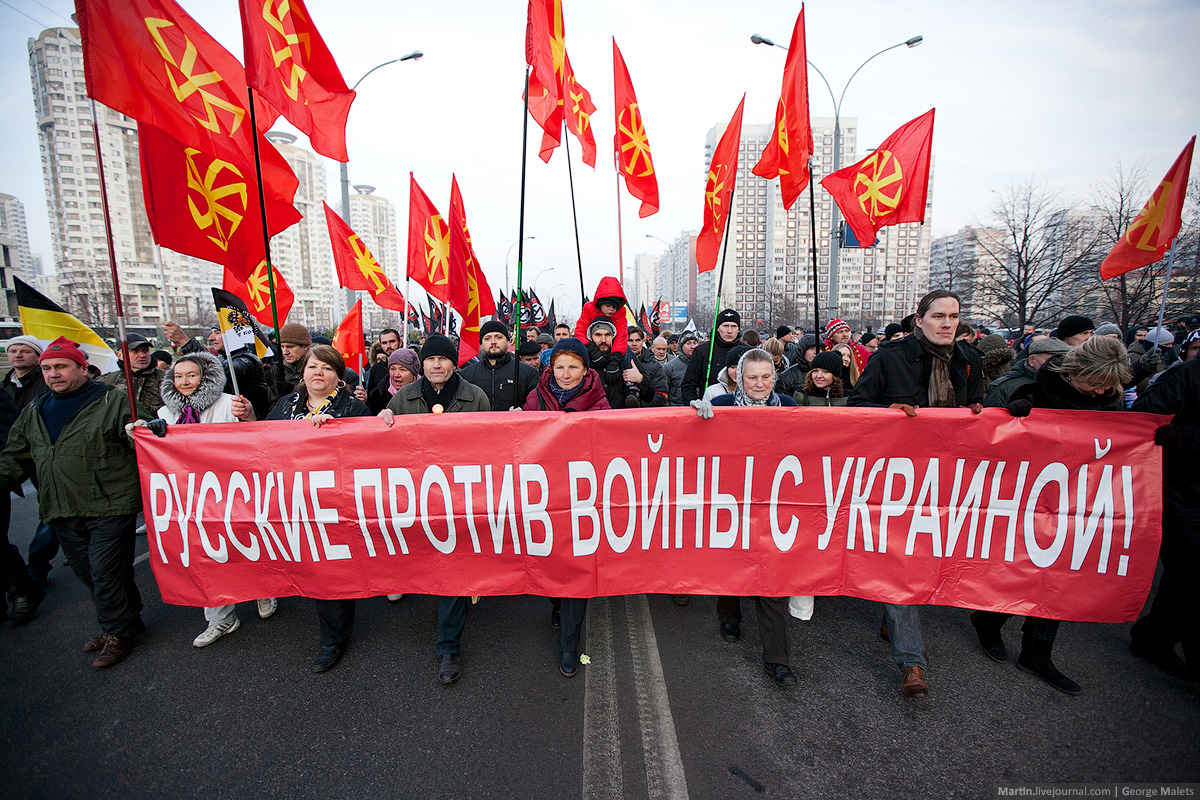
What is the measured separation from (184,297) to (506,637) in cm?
9726

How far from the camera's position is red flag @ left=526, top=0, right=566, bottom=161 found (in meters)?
4.44

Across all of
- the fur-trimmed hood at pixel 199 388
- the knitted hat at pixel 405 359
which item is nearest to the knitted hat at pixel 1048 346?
the knitted hat at pixel 405 359

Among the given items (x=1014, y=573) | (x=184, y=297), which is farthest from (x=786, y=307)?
(x=184, y=297)

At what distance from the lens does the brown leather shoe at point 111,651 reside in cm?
338

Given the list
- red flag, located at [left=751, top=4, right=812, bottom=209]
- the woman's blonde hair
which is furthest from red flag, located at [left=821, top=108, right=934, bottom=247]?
the woman's blonde hair

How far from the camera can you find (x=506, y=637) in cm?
367

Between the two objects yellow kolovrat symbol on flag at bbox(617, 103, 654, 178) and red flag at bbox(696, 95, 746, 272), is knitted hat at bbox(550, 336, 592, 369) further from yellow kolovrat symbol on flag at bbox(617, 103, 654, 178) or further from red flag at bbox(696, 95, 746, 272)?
yellow kolovrat symbol on flag at bbox(617, 103, 654, 178)

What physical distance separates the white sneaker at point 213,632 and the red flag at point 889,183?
5.77m

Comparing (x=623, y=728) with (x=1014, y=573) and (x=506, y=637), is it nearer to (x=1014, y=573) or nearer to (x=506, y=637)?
(x=506, y=637)

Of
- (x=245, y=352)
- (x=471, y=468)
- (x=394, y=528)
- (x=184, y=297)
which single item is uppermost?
(x=184, y=297)

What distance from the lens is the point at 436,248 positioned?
7172mm

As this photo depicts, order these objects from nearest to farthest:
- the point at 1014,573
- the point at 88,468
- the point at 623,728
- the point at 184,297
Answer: the point at 623,728, the point at 1014,573, the point at 88,468, the point at 184,297

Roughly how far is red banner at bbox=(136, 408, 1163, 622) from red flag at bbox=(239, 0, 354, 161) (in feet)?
7.05

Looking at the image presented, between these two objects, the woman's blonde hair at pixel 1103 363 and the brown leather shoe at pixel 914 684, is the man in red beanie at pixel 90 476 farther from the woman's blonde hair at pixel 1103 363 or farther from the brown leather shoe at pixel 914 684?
the woman's blonde hair at pixel 1103 363
